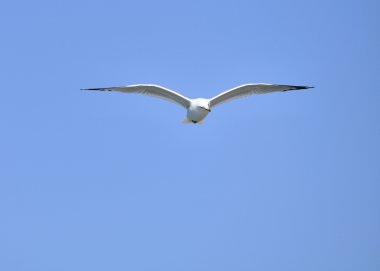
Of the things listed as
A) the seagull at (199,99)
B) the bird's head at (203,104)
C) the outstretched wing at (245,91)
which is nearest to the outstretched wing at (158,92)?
the seagull at (199,99)

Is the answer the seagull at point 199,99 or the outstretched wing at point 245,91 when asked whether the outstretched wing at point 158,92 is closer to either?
the seagull at point 199,99

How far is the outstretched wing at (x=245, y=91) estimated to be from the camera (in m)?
16.6

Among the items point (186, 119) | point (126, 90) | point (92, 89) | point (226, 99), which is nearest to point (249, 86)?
point (226, 99)

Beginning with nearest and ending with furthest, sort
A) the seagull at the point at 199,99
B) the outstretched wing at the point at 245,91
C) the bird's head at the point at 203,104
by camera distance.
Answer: the bird's head at the point at 203,104 → the seagull at the point at 199,99 → the outstretched wing at the point at 245,91

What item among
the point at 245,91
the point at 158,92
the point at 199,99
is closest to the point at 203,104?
the point at 199,99

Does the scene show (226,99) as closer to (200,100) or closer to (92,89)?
(200,100)

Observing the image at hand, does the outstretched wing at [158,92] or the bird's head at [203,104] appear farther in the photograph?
the outstretched wing at [158,92]

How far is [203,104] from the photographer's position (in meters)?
15.9

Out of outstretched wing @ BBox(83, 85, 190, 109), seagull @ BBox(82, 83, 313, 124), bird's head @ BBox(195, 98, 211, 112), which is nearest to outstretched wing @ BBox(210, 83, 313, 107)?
seagull @ BBox(82, 83, 313, 124)

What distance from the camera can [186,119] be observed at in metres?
16.9

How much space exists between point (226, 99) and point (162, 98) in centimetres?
245

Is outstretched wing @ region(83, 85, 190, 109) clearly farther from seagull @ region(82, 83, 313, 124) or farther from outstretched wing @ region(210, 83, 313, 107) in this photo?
outstretched wing @ region(210, 83, 313, 107)

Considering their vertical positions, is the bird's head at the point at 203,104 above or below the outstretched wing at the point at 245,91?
below

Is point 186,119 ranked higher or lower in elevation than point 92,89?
lower
